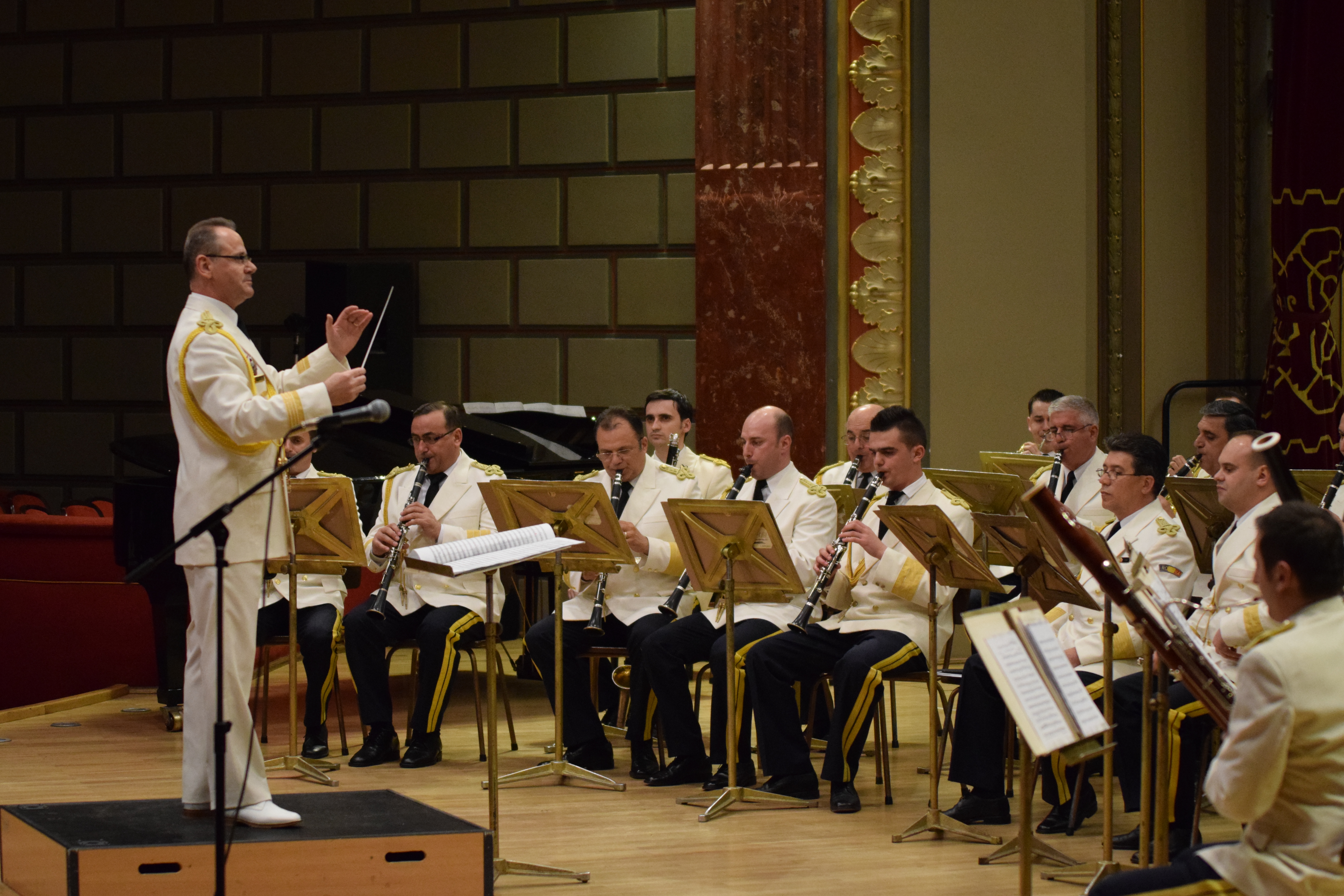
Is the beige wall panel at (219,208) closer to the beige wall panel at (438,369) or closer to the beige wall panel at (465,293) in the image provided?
the beige wall panel at (465,293)

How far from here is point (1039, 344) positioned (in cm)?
752

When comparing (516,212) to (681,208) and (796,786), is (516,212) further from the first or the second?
(796,786)

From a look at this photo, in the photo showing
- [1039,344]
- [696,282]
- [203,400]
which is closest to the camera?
[203,400]

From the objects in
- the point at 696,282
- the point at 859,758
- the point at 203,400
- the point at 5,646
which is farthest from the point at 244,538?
the point at 696,282

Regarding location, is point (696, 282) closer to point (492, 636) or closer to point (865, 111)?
point (865, 111)

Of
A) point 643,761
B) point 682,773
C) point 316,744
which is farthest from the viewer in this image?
point 316,744

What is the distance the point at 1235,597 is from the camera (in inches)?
161

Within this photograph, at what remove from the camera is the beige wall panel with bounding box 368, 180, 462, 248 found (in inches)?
363

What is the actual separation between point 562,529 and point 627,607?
63 centimetres

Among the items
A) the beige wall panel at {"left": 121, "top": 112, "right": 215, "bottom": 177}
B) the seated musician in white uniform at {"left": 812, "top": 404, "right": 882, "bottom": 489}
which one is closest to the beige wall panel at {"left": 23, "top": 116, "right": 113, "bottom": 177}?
the beige wall panel at {"left": 121, "top": 112, "right": 215, "bottom": 177}

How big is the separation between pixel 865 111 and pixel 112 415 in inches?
198

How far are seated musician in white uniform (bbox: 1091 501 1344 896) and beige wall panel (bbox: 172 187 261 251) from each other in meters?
7.83

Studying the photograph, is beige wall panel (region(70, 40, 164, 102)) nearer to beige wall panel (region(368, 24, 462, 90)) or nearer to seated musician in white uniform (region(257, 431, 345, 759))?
beige wall panel (region(368, 24, 462, 90))

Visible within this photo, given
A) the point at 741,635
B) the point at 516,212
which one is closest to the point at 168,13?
the point at 516,212
